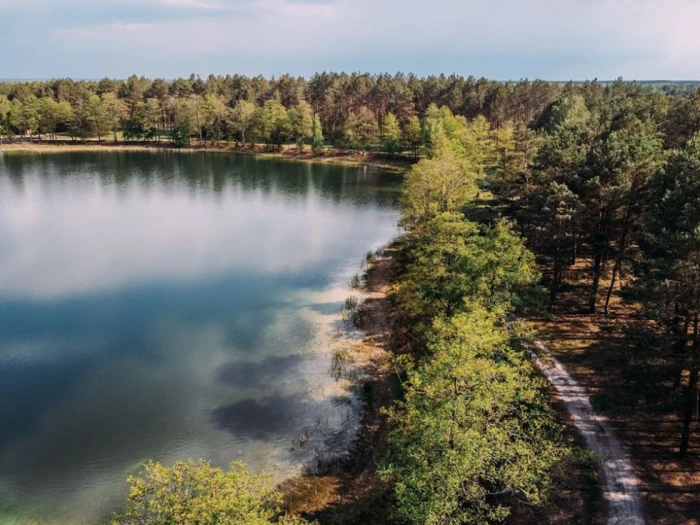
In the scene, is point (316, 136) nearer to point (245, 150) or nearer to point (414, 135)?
point (245, 150)

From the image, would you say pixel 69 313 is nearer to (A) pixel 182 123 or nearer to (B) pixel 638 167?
(B) pixel 638 167

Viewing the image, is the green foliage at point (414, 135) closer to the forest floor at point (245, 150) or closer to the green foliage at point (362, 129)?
the forest floor at point (245, 150)

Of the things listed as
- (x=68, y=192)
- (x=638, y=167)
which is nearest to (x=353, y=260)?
(x=638, y=167)

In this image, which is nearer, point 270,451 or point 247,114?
point 270,451

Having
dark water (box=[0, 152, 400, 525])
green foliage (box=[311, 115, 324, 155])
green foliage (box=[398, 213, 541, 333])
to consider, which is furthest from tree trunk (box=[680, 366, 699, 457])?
green foliage (box=[311, 115, 324, 155])

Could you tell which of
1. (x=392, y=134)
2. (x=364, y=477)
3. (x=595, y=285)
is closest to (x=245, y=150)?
(x=392, y=134)
